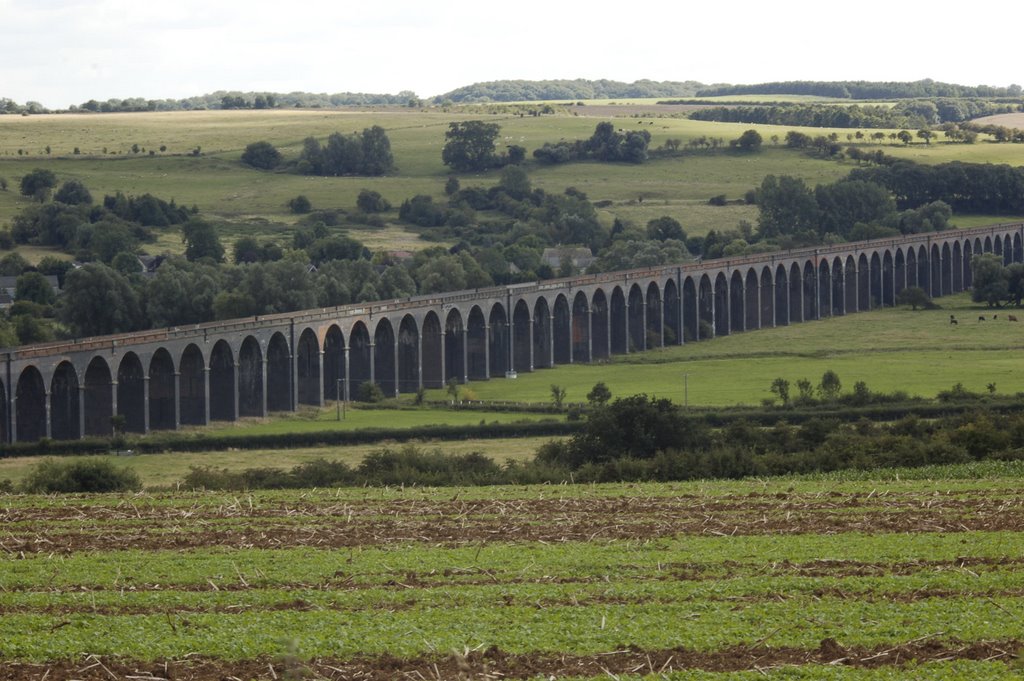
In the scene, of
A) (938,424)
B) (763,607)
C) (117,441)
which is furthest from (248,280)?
(763,607)

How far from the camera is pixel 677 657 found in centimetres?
2172

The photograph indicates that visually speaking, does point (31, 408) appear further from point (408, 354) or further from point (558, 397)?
point (408, 354)

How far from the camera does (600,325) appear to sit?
386ft

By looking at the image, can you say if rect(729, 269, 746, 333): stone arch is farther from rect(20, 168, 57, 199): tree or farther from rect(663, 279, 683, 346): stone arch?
rect(20, 168, 57, 199): tree

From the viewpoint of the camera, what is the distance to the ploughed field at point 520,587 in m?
21.7

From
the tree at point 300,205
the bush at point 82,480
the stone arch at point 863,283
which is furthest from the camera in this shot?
the tree at point 300,205

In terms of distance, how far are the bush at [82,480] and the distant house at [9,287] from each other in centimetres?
6748

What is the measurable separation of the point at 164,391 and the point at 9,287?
47057 mm

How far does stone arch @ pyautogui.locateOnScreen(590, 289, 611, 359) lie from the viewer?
117m

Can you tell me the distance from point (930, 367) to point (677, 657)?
7770 centimetres

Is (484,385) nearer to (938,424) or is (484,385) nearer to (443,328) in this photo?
(443,328)

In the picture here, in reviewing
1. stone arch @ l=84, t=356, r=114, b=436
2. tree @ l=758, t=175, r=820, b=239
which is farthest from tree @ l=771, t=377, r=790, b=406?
tree @ l=758, t=175, r=820, b=239

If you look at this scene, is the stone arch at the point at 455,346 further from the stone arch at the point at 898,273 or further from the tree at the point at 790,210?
the tree at the point at 790,210

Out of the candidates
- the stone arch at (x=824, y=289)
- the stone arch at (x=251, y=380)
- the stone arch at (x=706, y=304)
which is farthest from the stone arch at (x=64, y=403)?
the stone arch at (x=824, y=289)
